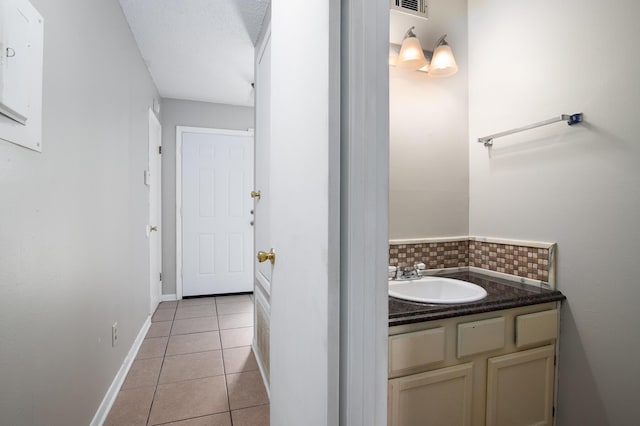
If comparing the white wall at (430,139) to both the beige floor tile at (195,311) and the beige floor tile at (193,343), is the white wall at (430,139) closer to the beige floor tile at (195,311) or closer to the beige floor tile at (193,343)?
the beige floor tile at (193,343)

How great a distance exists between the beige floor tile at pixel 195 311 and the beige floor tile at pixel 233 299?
0.14m

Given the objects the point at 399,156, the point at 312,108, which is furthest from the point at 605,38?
the point at 312,108

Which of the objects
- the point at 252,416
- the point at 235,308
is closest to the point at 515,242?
the point at 252,416

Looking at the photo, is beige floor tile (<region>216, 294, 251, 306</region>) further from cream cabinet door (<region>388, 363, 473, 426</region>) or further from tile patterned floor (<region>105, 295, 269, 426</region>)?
cream cabinet door (<region>388, 363, 473, 426</region>)

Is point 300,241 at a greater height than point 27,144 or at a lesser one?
lesser

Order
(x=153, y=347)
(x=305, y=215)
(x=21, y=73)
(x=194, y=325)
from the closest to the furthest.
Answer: (x=305, y=215)
(x=21, y=73)
(x=153, y=347)
(x=194, y=325)

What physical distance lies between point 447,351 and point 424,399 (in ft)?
0.64

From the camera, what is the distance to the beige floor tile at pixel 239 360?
2229 mm

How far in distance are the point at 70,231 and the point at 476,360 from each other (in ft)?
5.84

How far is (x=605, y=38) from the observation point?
130cm

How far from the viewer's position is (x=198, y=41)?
2.56 meters

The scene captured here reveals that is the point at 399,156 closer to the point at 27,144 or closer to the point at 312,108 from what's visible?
the point at 312,108

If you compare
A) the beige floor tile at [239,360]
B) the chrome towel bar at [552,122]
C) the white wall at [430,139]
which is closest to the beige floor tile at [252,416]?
the beige floor tile at [239,360]

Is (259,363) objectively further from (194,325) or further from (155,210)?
(155,210)
